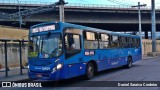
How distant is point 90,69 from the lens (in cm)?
1602

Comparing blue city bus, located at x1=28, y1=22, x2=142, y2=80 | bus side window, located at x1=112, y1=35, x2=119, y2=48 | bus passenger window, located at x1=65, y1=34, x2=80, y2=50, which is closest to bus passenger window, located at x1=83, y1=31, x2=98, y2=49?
blue city bus, located at x1=28, y1=22, x2=142, y2=80

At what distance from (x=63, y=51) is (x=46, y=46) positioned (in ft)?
2.63

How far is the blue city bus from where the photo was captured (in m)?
13.4

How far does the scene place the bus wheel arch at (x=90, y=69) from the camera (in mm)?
15628

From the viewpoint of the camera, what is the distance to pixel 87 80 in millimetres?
15547

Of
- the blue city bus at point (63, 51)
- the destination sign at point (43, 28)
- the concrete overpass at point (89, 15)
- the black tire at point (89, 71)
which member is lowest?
the black tire at point (89, 71)

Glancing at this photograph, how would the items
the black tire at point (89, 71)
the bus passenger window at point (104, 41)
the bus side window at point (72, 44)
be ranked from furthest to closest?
1. the bus passenger window at point (104, 41)
2. the black tire at point (89, 71)
3. the bus side window at point (72, 44)

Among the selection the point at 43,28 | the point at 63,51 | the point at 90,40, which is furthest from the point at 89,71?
the point at 43,28

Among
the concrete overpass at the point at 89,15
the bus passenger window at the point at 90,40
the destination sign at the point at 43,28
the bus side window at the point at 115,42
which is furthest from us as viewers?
the concrete overpass at the point at 89,15

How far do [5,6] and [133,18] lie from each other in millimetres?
24705

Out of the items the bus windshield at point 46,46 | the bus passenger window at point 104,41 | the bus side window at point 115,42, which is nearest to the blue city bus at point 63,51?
the bus windshield at point 46,46

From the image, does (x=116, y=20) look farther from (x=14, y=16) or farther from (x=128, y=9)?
(x=14, y=16)

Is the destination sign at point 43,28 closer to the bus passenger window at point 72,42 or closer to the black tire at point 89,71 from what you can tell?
the bus passenger window at point 72,42

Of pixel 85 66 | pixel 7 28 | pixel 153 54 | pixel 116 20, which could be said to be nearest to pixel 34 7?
pixel 116 20
